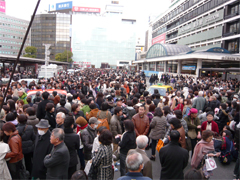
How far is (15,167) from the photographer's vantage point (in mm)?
3680

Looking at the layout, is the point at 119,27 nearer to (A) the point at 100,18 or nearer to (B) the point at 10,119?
(A) the point at 100,18

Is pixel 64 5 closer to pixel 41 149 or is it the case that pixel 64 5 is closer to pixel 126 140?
pixel 41 149

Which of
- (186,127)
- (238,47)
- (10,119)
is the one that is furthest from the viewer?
(238,47)

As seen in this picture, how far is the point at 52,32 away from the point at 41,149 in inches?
3883

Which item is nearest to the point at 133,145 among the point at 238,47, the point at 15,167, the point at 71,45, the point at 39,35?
the point at 15,167

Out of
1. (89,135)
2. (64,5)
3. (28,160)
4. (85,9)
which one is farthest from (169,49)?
(64,5)

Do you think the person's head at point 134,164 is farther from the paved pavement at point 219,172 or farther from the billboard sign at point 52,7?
the billboard sign at point 52,7

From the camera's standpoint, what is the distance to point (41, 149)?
359cm

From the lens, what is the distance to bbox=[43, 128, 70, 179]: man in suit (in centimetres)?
307

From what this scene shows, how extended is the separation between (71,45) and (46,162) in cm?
9473

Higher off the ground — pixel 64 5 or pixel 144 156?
pixel 64 5

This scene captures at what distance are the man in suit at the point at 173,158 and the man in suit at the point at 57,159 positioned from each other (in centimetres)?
169

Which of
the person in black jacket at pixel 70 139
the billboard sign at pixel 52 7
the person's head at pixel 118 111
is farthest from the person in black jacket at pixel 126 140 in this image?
the billboard sign at pixel 52 7

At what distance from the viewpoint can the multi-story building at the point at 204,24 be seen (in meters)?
31.4
